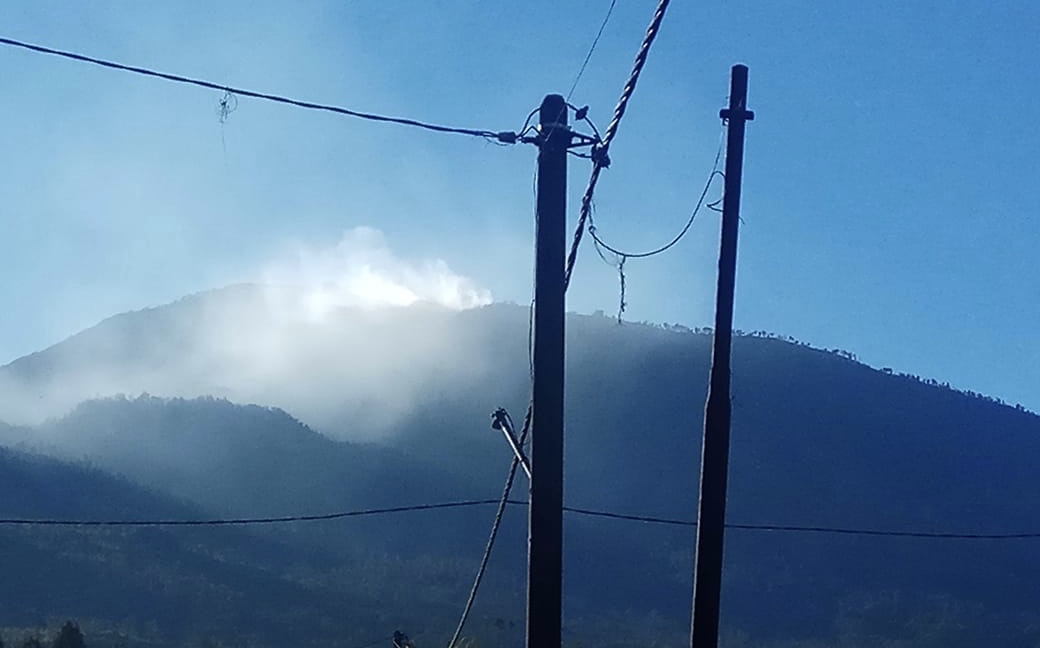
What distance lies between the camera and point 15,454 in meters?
142

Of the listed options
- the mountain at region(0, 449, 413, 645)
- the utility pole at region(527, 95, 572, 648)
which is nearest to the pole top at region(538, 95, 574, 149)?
the utility pole at region(527, 95, 572, 648)

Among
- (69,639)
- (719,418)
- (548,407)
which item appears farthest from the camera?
(69,639)

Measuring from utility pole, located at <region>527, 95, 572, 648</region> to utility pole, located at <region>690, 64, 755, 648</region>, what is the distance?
2674mm

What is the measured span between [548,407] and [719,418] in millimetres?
3098

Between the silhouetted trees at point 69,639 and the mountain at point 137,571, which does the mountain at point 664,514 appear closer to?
the mountain at point 137,571

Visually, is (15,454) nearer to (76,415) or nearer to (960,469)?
(76,415)

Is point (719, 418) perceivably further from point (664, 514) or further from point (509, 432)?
point (664, 514)

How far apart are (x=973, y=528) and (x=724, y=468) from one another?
157 meters

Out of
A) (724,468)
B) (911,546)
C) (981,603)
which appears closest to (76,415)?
(911,546)

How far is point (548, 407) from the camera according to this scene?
38.3ft

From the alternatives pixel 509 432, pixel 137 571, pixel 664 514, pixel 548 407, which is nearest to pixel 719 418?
pixel 509 432

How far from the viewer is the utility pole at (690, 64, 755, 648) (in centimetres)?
1402

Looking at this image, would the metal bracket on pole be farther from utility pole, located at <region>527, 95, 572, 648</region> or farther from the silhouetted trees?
the silhouetted trees

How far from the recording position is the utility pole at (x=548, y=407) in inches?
457
